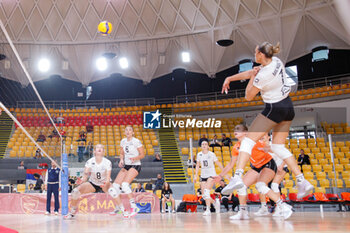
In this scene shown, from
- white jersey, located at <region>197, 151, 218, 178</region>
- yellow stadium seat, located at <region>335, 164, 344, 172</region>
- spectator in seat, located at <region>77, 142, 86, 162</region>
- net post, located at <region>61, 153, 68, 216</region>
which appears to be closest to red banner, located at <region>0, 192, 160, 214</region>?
net post, located at <region>61, 153, 68, 216</region>

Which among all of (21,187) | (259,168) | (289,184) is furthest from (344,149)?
(21,187)

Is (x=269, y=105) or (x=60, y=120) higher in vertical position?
(x=60, y=120)

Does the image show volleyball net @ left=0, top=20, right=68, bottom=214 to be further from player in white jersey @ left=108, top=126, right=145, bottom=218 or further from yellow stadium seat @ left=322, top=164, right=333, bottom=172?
yellow stadium seat @ left=322, top=164, right=333, bottom=172

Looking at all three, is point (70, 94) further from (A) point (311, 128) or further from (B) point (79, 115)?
(A) point (311, 128)

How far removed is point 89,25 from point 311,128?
57.9ft

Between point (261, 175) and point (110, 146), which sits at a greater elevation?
point (110, 146)

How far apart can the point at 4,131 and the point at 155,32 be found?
12.6 metres

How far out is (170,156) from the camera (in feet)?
65.7

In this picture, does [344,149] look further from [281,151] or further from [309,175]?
[281,151]

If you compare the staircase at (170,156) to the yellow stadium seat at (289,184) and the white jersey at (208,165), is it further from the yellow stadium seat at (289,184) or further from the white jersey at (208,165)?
the white jersey at (208,165)

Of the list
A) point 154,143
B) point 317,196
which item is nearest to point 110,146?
point 154,143

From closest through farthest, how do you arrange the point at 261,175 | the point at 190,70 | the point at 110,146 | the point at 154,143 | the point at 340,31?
the point at 261,175
the point at 110,146
the point at 154,143
the point at 340,31
the point at 190,70

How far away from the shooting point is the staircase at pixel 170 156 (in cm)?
1751

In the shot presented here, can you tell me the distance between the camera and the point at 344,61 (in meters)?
A: 24.3
